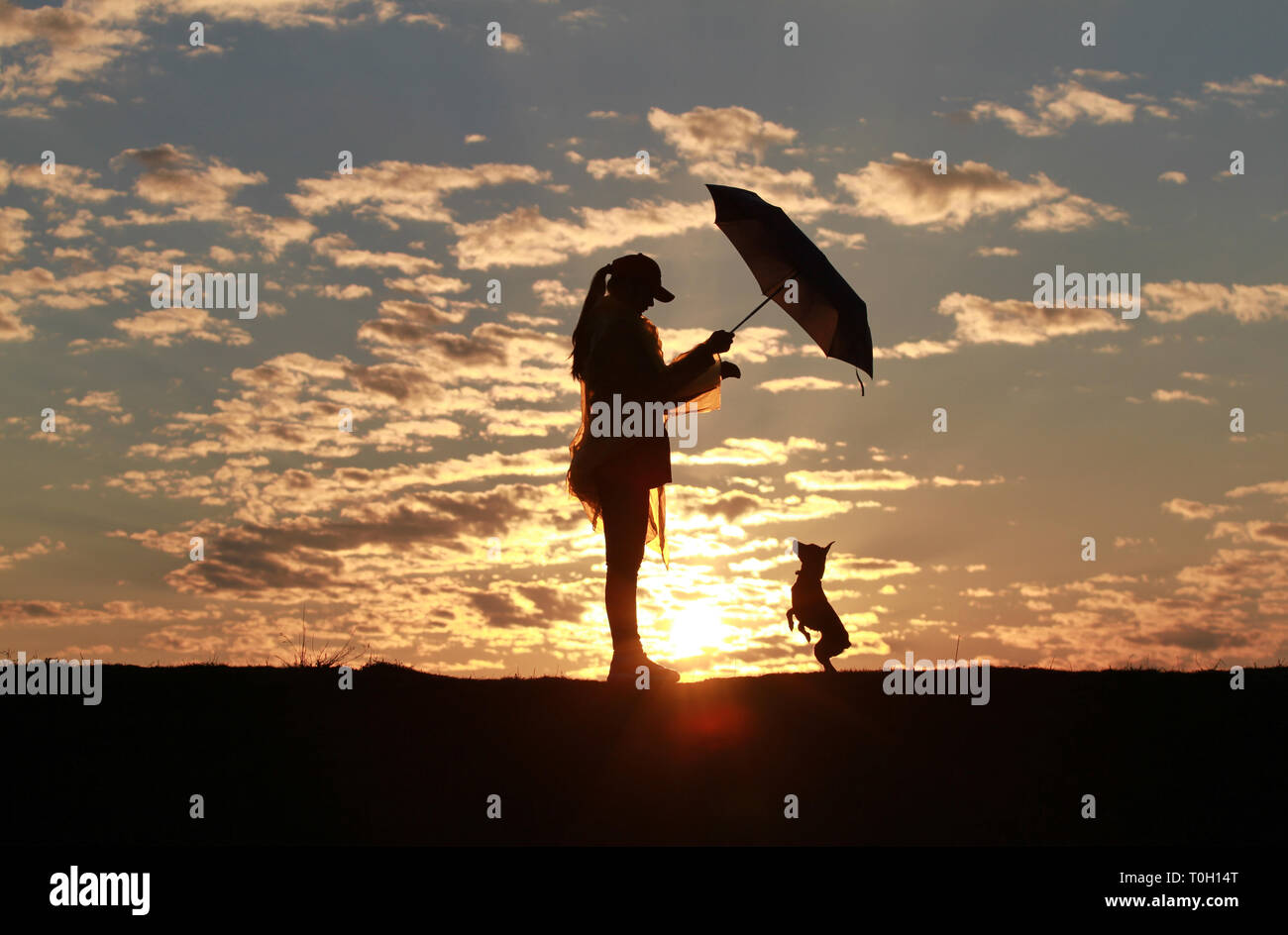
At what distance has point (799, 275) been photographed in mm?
10344

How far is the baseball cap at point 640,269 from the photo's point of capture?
10805 mm

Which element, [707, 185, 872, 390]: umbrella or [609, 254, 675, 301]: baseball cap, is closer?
[707, 185, 872, 390]: umbrella

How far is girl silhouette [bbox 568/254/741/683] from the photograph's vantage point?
10484 mm

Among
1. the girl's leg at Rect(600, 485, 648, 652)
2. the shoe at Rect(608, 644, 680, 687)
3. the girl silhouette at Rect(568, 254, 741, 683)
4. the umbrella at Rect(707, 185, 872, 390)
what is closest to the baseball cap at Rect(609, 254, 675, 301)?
the girl silhouette at Rect(568, 254, 741, 683)

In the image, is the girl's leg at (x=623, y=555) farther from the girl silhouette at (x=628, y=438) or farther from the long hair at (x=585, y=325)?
the long hair at (x=585, y=325)

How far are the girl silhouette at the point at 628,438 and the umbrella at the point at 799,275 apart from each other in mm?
669

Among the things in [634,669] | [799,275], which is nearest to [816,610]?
[634,669]

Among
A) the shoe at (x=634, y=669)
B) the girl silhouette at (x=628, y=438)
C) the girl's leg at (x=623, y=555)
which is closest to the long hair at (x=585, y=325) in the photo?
the girl silhouette at (x=628, y=438)

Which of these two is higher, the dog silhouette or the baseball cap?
the baseball cap

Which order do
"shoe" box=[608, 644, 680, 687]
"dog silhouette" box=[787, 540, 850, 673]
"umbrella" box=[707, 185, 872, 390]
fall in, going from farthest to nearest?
"dog silhouette" box=[787, 540, 850, 673], "shoe" box=[608, 644, 680, 687], "umbrella" box=[707, 185, 872, 390]

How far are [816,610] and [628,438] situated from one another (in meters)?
2.90

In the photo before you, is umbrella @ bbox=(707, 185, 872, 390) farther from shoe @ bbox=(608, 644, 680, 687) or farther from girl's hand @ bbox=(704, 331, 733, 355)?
shoe @ bbox=(608, 644, 680, 687)

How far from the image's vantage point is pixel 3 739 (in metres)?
9.98
